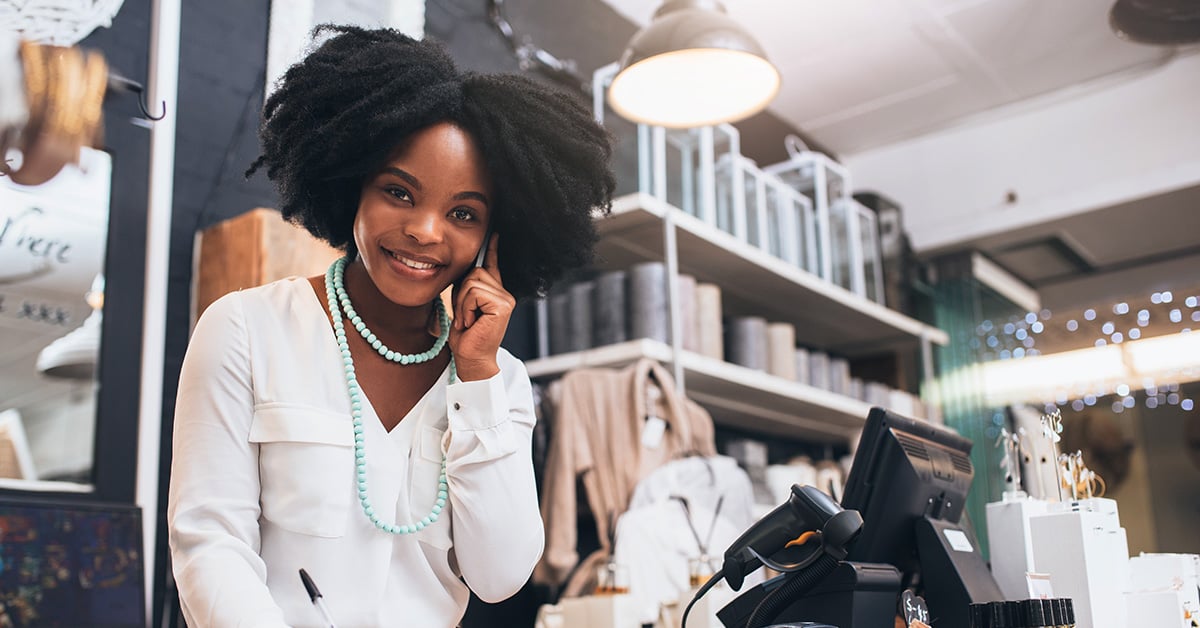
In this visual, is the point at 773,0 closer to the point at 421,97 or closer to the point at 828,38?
the point at 828,38

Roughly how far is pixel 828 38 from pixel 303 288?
11.1 ft

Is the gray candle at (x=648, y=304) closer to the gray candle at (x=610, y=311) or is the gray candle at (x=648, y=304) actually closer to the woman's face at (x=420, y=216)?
the gray candle at (x=610, y=311)

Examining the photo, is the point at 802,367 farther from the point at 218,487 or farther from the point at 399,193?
the point at 218,487

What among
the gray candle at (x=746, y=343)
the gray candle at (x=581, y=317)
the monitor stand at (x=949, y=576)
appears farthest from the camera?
the gray candle at (x=746, y=343)

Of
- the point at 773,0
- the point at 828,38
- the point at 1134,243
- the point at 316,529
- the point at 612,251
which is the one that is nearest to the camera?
the point at 316,529

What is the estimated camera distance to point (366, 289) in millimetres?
1354

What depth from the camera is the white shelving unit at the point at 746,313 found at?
3.06m

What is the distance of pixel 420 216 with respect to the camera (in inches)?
50.1

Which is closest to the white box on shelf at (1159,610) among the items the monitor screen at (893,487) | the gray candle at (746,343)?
the monitor screen at (893,487)

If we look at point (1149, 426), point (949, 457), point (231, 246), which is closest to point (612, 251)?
point (231, 246)

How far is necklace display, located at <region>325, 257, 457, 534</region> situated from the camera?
1230mm

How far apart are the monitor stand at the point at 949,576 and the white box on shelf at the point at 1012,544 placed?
65mm

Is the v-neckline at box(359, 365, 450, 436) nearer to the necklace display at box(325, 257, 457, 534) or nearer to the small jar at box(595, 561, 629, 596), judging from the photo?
the necklace display at box(325, 257, 457, 534)

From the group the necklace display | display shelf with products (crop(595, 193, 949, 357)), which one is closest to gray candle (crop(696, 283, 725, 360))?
display shelf with products (crop(595, 193, 949, 357))
